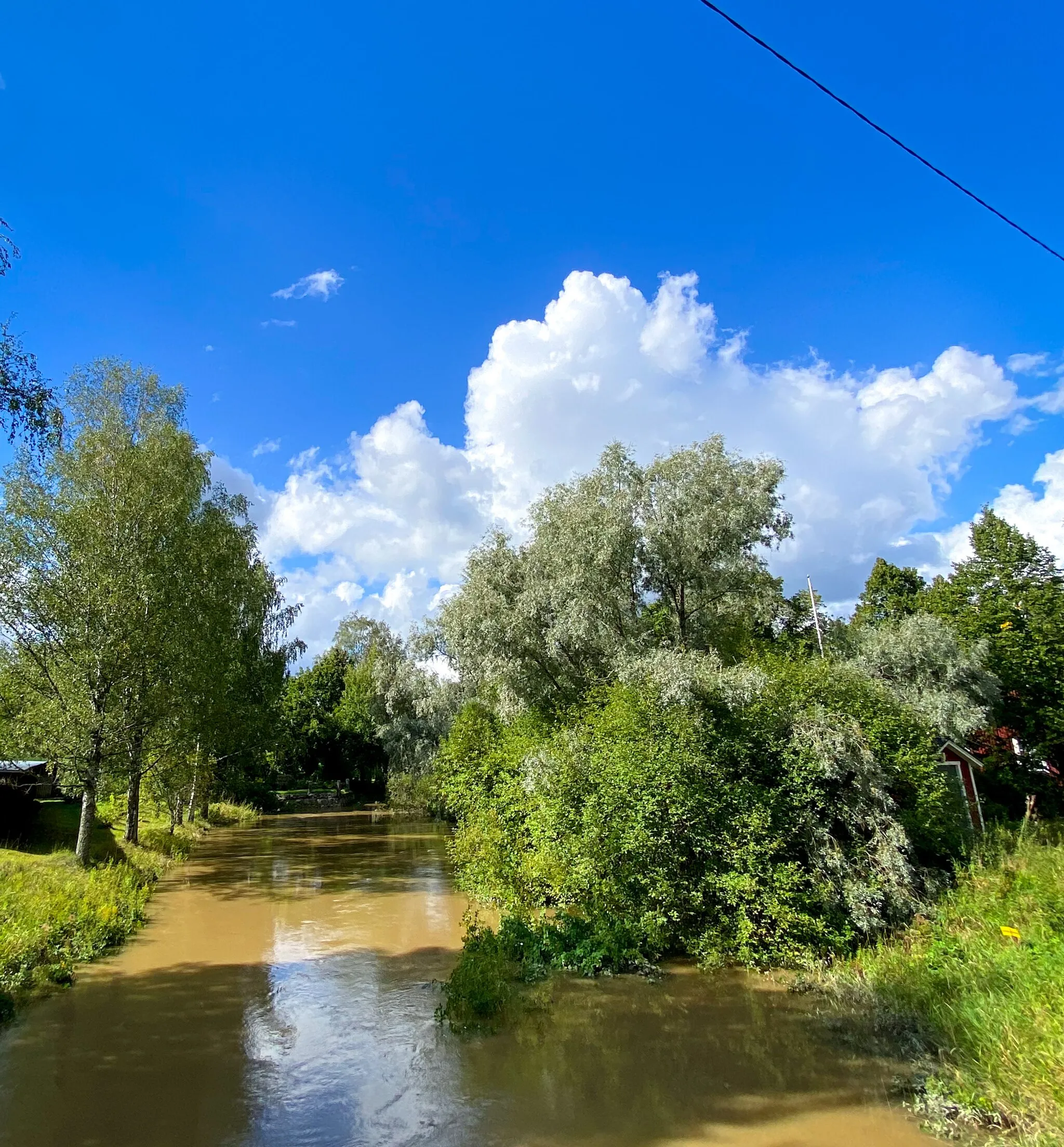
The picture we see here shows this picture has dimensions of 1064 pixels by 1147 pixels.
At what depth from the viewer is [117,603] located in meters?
15.3

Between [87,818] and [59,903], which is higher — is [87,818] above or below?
above

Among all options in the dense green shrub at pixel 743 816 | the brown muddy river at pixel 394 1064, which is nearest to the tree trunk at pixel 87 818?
the brown muddy river at pixel 394 1064

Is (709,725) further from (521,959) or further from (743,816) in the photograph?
(521,959)

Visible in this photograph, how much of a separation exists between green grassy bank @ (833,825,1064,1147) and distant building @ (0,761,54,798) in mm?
16969

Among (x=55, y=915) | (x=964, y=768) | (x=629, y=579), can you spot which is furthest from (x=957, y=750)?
(x=55, y=915)

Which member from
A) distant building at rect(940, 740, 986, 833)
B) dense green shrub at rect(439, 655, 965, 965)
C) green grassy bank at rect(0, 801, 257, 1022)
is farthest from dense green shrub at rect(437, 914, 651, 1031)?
distant building at rect(940, 740, 986, 833)

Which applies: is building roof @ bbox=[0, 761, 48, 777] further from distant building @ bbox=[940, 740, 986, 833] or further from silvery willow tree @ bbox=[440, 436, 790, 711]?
distant building @ bbox=[940, 740, 986, 833]

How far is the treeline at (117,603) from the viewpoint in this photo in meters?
14.8

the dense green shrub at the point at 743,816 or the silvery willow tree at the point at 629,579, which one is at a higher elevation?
the silvery willow tree at the point at 629,579

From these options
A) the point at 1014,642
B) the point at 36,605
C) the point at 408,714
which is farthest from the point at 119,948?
the point at 1014,642

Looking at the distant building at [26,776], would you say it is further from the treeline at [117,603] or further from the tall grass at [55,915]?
the tall grass at [55,915]

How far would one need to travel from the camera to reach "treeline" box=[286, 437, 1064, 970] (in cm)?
995

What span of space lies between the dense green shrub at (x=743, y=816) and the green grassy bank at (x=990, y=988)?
599 mm

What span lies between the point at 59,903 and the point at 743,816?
11.0 meters
